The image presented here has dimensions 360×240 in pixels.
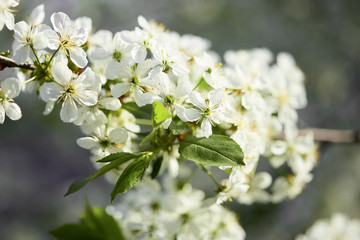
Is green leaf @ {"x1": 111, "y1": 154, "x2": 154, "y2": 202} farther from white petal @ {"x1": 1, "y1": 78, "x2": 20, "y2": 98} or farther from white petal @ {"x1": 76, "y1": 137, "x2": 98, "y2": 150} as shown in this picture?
white petal @ {"x1": 1, "y1": 78, "x2": 20, "y2": 98}

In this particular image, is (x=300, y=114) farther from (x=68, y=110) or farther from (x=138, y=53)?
(x=68, y=110)

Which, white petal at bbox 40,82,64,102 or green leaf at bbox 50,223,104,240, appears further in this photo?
green leaf at bbox 50,223,104,240

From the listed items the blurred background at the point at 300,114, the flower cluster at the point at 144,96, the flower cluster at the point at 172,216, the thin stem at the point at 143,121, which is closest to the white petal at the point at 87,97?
the flower cluster at the point at 144,96

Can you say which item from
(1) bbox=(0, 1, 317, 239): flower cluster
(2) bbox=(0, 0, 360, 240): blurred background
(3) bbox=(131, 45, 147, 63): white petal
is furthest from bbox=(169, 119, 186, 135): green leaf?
(2) bbox=(0, 0, 360, 240): blurred background

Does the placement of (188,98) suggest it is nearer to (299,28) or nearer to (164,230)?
(164,230)

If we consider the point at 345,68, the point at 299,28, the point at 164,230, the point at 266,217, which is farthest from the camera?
the point at 299,28

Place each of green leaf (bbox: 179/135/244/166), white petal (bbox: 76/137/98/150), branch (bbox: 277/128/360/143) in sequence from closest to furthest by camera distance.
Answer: green leaf (bbox: 179/135/244/166) → white petal (bbox: 76/137/98/150) → branch (bbox: 277/128/360/143)

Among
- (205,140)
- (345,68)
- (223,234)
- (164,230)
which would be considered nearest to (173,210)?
(164,230)
